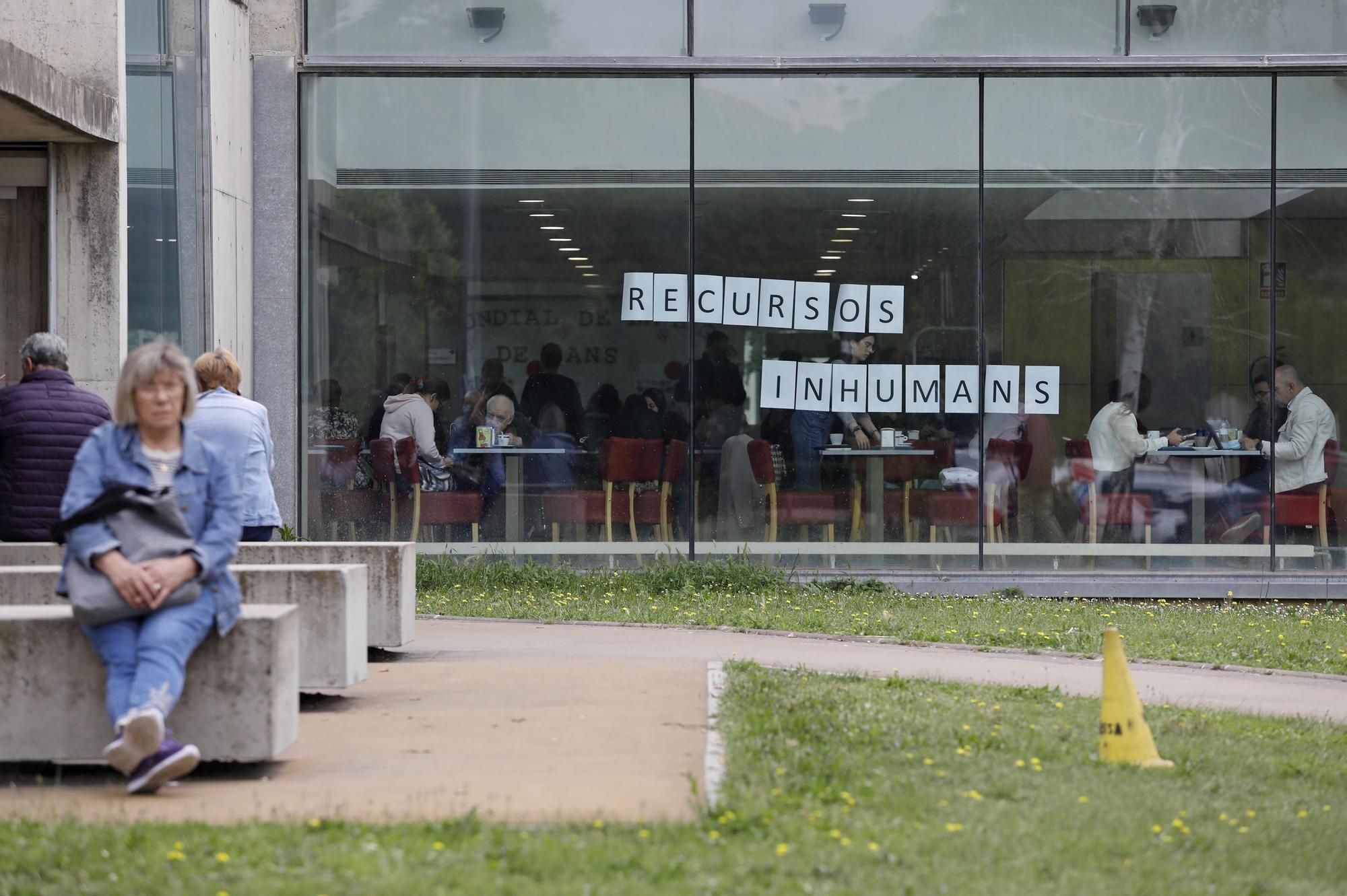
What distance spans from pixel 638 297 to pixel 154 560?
360 inches

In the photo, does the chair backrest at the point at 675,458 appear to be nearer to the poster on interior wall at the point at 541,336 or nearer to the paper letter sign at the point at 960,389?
the poster on interior wall at the point at 541,336

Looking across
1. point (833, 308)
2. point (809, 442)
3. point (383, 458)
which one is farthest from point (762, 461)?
point (383, 458)

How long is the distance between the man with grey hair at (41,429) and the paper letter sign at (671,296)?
672cm

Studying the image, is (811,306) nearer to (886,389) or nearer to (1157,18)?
(886,389)

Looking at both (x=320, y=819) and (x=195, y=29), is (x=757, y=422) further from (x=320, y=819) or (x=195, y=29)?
(x=320, y=819)

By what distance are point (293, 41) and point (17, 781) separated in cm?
1001

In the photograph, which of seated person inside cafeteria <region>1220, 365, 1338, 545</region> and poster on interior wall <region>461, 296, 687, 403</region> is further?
seated person inside cafeteria <region>1220, 365, 1338, 545</region>

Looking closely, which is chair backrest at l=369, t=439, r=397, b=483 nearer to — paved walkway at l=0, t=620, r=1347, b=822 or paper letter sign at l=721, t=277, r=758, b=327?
paper letter sign at l=721, t=277, r=758, b=327

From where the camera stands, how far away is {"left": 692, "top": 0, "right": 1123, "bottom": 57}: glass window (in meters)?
14.7

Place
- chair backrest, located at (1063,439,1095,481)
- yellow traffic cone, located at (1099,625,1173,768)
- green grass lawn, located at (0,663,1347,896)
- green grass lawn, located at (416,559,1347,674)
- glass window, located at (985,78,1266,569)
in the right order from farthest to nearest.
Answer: chair backrest, located at (1063,439,1095,481) < glass window, located at (985,78,1266,569) < green grass lawn, located at (416,559,1347,674) < yellow traffic cone, located at (1099,625,1173,768) < green grass lawn, located at (0,663,1347,896)

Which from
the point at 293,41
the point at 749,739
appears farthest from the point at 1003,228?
the point at 749,739

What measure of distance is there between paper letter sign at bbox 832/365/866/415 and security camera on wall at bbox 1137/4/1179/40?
4.16 m

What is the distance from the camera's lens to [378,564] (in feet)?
29.7

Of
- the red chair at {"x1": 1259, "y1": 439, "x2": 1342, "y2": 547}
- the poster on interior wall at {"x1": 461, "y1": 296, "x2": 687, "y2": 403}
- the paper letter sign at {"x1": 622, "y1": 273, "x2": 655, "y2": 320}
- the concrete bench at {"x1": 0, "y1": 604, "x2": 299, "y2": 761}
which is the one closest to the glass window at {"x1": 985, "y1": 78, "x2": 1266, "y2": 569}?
the red chair at {"x1": 1259, "y1": 439, "x2": 1342, "y2": 547}
